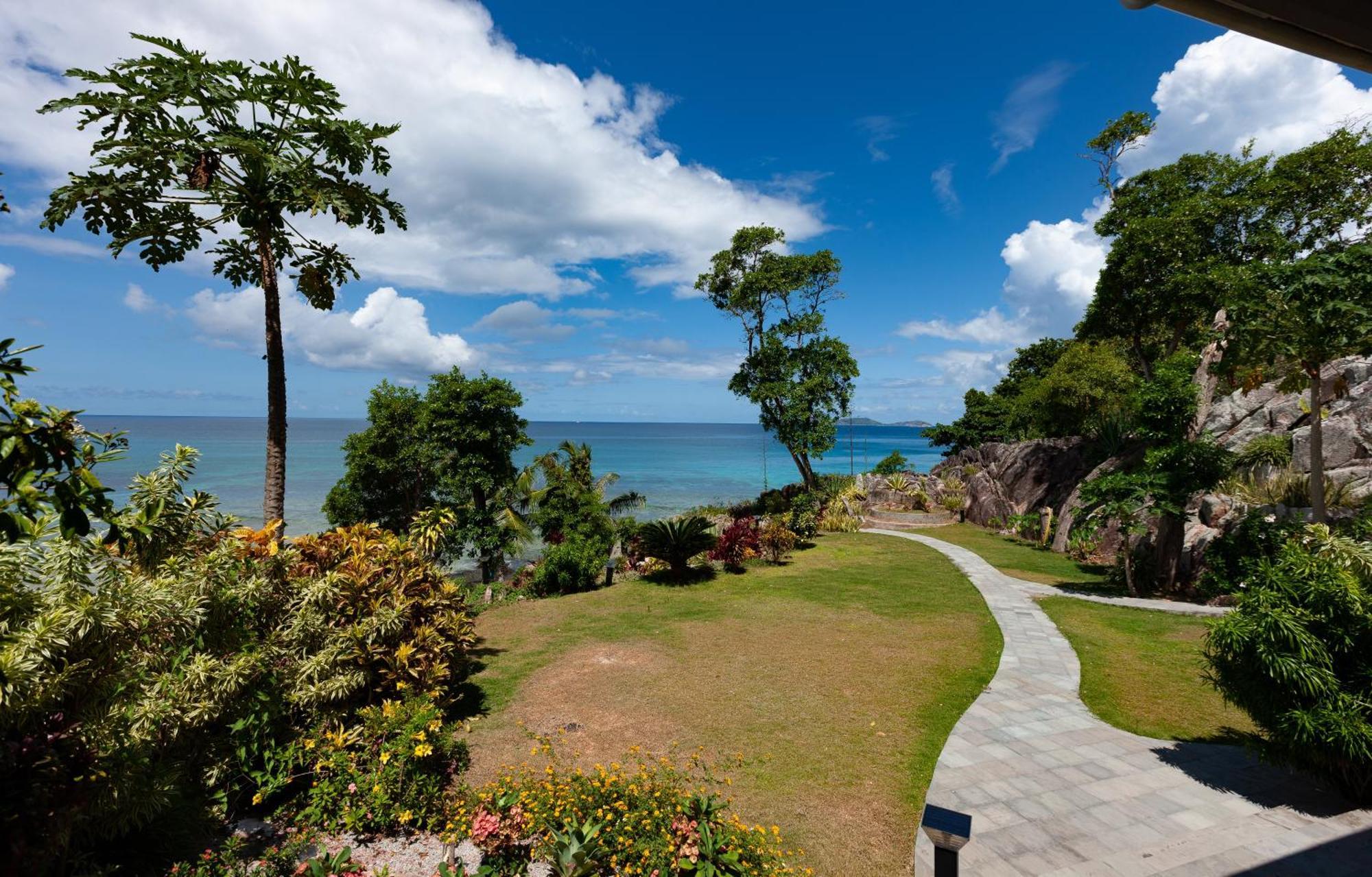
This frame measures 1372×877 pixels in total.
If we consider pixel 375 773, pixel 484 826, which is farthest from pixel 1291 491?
pixel 375 773

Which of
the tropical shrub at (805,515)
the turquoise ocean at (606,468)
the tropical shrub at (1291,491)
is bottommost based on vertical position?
the turquoise ocean at (606,468)

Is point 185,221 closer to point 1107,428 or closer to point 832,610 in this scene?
point 832,610

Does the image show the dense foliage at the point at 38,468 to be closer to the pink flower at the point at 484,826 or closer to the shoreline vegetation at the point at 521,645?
the shoreline vegetation at the point at 521,645

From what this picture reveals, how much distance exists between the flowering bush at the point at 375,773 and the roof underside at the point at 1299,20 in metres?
6.36

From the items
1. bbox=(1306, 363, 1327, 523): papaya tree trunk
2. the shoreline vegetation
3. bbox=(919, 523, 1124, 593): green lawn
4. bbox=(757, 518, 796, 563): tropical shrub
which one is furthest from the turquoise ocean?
bbox=(1306, 363, 1327, 523): papaya tree trunk

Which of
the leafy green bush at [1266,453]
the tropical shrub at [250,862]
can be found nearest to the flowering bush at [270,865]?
the tropical shrub at [250,862]

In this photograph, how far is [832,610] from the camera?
36.3 feet

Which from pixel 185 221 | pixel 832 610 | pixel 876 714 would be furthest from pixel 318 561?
pixel 832 610

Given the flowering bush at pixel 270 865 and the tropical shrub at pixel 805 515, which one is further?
the tropical shrub at pixel 805 515

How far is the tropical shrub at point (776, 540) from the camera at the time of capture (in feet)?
50.4

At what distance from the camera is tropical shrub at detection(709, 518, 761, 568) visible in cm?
1473

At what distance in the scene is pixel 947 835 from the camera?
3.05 metres

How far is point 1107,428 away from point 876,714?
15.7 metres

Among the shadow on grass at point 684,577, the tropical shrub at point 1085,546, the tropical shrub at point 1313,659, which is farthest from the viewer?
the tropical shrub at point 1085,546
